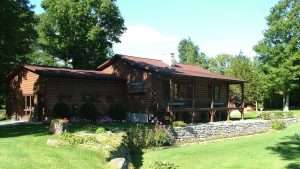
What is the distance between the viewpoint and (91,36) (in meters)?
43.5

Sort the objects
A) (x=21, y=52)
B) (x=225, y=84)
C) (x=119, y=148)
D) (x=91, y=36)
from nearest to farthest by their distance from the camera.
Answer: (x=119, y=148) → (x=21, y=52) → (x=225, y=84) → (x=91, y=36)

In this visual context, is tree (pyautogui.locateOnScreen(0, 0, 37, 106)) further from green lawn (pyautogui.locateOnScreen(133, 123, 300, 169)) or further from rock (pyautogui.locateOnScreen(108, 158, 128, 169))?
rock (pyautogui.locateOnScreen(108, 158, 128, 169))

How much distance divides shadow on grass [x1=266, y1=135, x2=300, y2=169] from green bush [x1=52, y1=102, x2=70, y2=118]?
14.2 metres

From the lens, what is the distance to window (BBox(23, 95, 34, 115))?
28203mm

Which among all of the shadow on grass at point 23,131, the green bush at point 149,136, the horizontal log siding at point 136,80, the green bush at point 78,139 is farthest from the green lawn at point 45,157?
the horizontal log siding at point 136,80

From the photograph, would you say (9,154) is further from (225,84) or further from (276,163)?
(225,84)

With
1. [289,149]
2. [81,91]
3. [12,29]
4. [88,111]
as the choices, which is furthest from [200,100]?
[12,29]

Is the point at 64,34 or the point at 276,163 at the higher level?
the point at 64,34

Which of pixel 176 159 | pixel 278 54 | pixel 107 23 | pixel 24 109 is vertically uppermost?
pixel 107 23

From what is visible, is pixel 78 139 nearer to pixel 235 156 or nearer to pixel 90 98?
pixel 235 156

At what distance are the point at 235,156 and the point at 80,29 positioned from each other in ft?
106

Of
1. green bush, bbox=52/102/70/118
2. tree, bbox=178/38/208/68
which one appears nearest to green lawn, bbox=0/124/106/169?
green bush, bbox=52/102/70/118

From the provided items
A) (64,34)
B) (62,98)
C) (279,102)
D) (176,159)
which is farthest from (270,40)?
(176,159)

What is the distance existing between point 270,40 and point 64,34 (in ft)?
94.5
